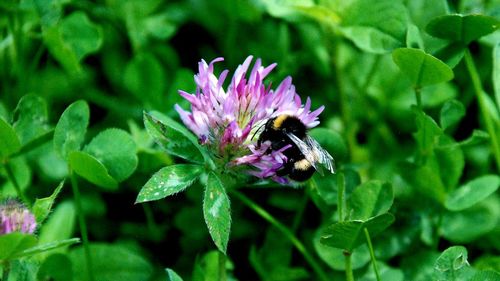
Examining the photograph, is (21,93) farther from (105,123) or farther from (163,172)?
(163,172)

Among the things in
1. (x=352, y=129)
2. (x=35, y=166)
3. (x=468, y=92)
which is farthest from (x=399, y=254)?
(x=35, y=166)

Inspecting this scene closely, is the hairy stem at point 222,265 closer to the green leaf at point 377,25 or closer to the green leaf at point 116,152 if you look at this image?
the green leaf at point 116,152

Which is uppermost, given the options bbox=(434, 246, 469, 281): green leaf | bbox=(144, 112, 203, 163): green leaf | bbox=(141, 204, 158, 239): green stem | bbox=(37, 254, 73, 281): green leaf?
bbox=(144, 112, 203, 163): green leaf

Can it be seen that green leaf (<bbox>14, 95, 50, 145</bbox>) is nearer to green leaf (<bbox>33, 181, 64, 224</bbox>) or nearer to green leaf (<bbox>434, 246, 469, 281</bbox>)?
green leaf (<bbox>33, 181, 64, 224</bbox>)

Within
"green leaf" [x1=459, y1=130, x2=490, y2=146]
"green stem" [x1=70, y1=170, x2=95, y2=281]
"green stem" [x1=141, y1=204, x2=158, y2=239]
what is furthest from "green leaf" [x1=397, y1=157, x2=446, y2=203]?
"green stem" [x1=70, y1=170, x2=95, y2=281]

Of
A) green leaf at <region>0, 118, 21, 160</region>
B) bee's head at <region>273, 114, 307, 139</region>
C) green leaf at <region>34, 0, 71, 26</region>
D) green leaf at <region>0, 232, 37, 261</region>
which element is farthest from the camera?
green leaf at <region>34, 0, 71, 26</region>

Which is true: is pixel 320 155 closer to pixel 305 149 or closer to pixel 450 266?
pixel 305 149

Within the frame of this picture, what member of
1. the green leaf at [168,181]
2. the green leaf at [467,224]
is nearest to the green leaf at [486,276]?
the green leaf at [467,224]

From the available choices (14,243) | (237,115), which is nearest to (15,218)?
(14,243)
